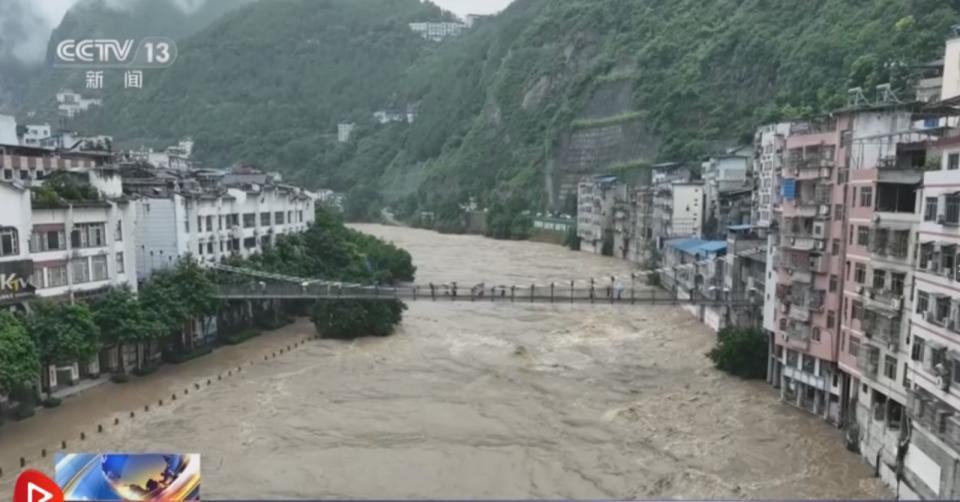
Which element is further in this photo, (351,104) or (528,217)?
(351,104)

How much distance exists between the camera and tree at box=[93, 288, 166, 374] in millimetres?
18078

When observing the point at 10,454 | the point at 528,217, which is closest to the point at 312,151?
the point at 528,217

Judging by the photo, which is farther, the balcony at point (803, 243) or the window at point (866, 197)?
the balcony at point (803, 243)

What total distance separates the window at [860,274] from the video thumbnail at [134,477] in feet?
42.8

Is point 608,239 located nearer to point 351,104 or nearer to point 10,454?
point 10,454

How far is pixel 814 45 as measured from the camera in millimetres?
45344

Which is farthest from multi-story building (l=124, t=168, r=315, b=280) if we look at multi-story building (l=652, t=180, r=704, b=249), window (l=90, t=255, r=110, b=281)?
A: multi-story building (l=652, t=180, r=704, b=249)

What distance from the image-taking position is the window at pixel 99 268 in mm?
18828

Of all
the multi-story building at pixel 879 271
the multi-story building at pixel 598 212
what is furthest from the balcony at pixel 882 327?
the multi-story building at pixel 598 212

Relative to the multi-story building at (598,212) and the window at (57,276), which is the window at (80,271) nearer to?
the window at (57,276)

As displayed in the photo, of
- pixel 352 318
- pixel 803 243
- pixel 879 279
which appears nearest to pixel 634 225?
pixel 352 318

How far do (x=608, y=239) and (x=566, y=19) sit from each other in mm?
39180

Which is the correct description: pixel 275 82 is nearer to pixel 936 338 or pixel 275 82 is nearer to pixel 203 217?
pixel 203 217

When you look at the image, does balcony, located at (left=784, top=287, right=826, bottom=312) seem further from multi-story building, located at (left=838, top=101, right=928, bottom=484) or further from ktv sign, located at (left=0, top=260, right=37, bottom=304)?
ktv sign, located at (left=0, top=260, right=37, bottom=304)
